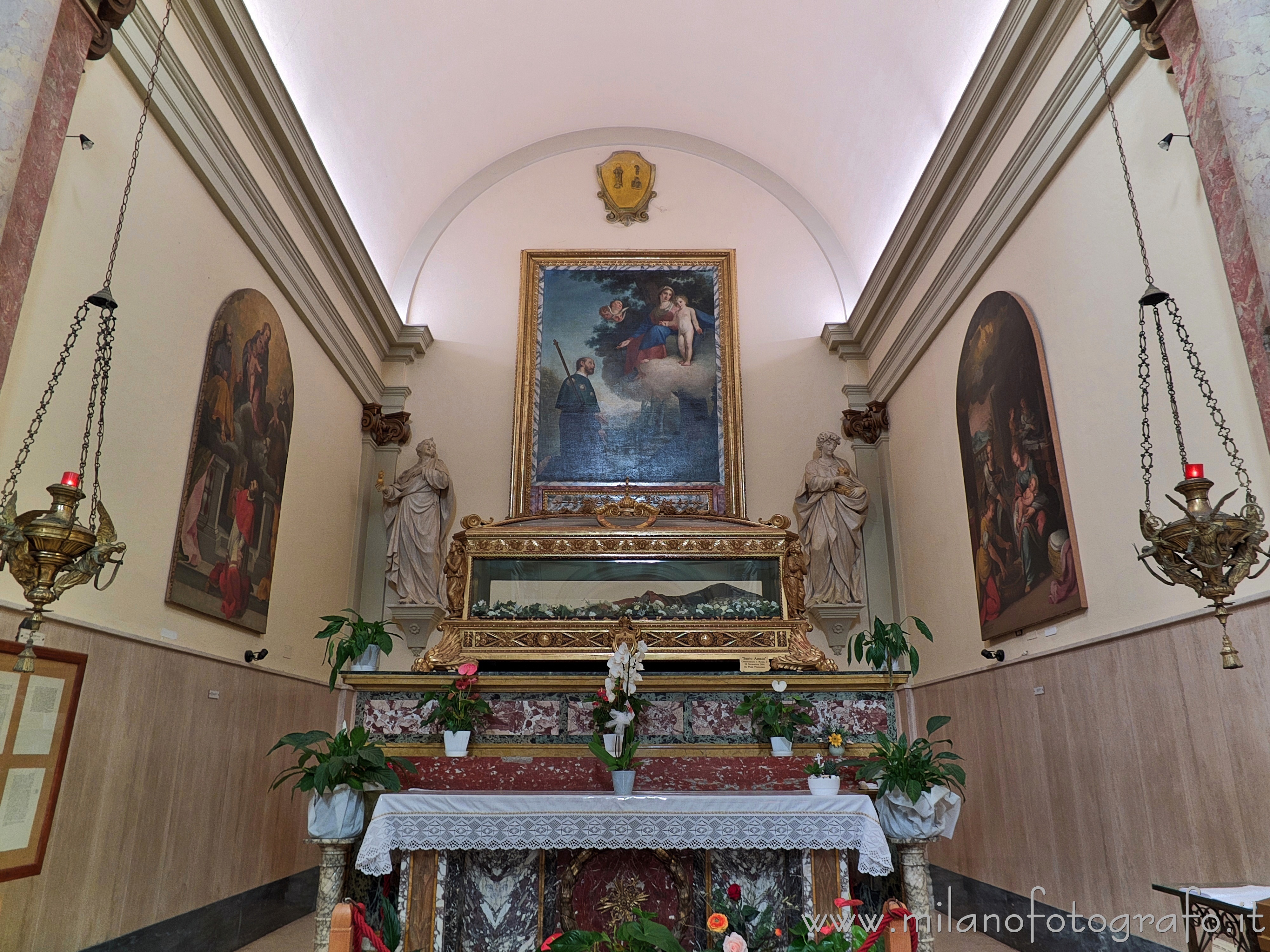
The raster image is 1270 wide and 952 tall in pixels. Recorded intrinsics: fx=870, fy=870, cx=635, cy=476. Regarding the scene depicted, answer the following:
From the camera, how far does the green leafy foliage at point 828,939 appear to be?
2883 mm

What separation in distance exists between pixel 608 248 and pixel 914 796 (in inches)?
340

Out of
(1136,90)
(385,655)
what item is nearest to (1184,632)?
(1136,90)

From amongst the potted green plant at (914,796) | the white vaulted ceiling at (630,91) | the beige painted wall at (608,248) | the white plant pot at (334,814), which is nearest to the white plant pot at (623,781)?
the potted green plant at (914,796)

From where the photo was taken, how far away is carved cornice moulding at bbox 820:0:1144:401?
5.66 metres

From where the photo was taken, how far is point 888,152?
9.27m

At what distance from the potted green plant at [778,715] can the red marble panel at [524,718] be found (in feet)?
3.95

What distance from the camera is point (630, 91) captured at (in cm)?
1117

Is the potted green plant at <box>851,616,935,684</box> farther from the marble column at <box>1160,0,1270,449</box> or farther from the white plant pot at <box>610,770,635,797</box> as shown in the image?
the marble column at <box>1160,0,1270,449</box>

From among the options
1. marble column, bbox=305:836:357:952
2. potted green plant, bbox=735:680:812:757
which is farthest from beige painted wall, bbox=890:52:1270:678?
marble column, bbox=305:836:357:952

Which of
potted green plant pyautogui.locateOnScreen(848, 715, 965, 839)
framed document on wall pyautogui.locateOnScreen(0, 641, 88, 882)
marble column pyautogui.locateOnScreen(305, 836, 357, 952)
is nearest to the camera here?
framed document on wall pyautogui.locateOnScreen(0, 641, 88, 882)

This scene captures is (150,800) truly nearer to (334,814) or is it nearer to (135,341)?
(334,814)

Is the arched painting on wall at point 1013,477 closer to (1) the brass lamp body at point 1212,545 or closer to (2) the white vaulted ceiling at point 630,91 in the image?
(1) the brass lamp body at point 1212,545

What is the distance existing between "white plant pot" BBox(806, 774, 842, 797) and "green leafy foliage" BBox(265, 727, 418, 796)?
2106 millimetres

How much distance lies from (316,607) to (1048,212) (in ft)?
23.8
